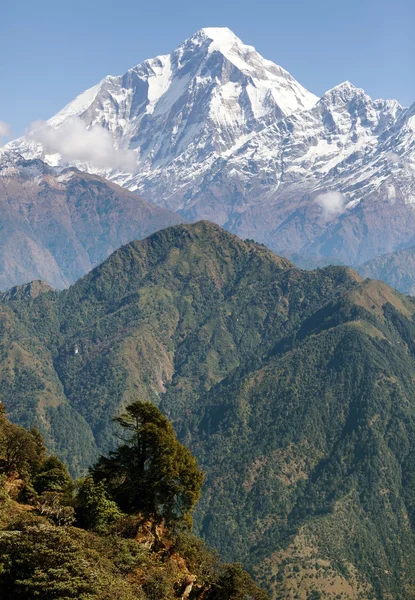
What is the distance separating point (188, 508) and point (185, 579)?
12.0 metres

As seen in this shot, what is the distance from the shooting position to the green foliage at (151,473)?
83.9 m

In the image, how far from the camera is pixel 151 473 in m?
84.1

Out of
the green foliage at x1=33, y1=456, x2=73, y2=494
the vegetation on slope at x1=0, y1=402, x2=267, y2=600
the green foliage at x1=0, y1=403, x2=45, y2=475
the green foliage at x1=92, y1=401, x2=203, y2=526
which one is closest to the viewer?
the vegetation on slope at x1=0, y1=402, x2=267, y2=600

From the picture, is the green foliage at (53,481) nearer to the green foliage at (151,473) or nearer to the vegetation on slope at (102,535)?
the vegetation on slope at (102,535)

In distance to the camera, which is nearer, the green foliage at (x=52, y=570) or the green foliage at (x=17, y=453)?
the green foliage at (x=52, y=570)

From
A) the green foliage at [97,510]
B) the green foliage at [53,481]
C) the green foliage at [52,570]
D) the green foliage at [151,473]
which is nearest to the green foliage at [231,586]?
the green foliage at [151,473]

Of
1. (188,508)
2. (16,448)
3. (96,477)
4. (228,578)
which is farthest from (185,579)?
(16,448)

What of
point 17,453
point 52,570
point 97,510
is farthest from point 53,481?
point 52,570

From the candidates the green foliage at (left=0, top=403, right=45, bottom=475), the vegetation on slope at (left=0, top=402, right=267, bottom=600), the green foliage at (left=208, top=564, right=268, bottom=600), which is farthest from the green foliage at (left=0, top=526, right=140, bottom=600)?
the green foliage at (left=0, top=403, right=45, bottom=475)

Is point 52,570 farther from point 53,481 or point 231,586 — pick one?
point 53,481

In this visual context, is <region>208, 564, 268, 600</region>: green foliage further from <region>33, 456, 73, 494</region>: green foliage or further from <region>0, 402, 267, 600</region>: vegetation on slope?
<region>33, 456, 73, 494</region>: green foliage

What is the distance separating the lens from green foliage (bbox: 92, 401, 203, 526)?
8388 centimetres

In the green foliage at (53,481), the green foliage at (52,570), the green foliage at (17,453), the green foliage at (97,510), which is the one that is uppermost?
the green foliage at (17,453)

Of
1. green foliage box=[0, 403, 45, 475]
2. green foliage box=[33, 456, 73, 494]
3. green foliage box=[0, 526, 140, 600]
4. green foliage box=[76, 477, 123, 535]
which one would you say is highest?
green foliage box=[0, 403, 45, 475]
